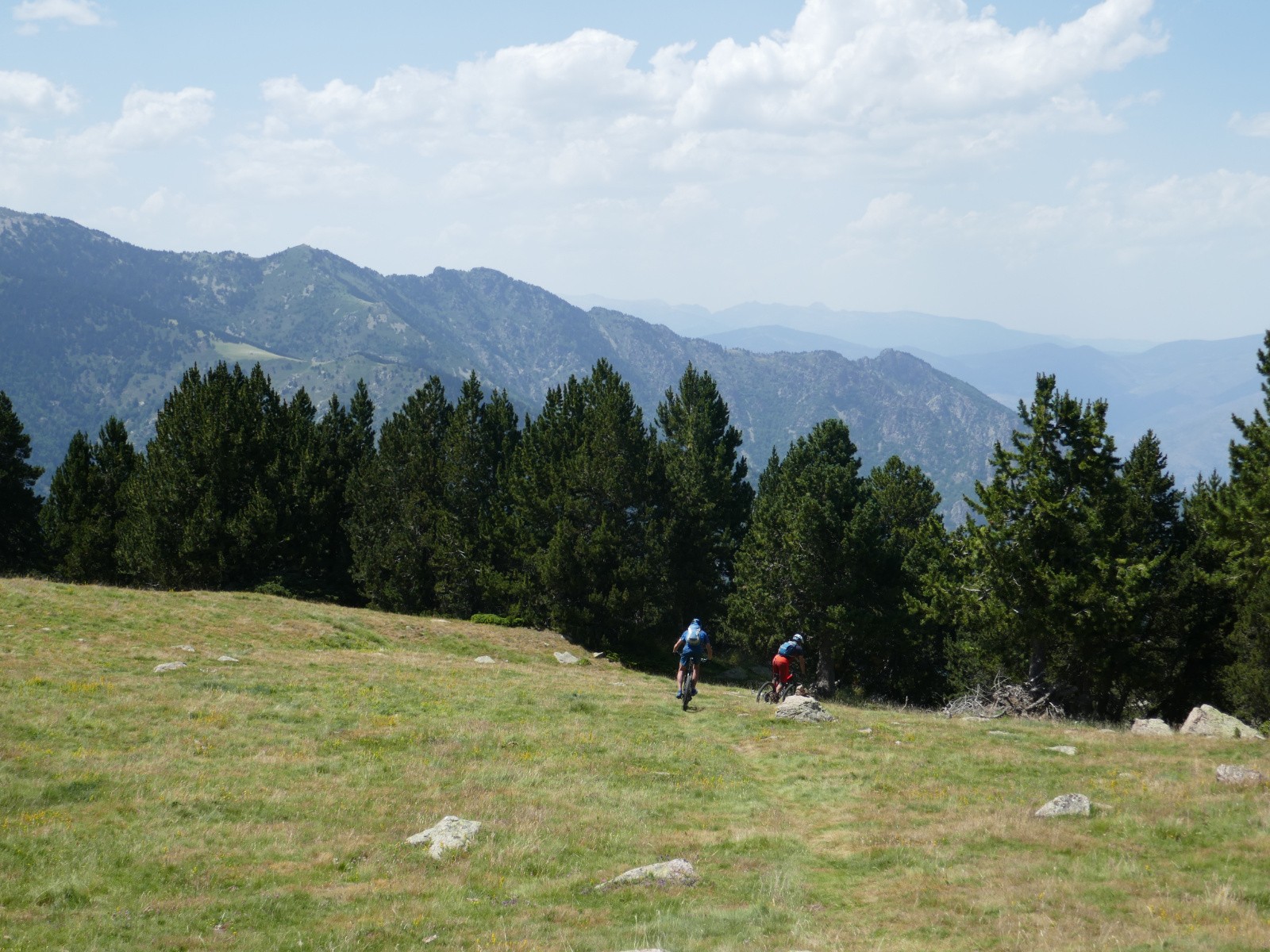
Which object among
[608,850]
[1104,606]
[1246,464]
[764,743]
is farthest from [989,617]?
[608,850]

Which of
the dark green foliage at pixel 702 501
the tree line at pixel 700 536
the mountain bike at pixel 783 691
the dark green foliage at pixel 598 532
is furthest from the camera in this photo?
the dark green foliage at pixel 702 501

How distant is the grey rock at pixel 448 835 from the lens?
45.5 ft

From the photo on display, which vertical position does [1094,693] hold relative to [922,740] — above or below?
below

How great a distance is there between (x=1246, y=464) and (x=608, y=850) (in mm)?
34568

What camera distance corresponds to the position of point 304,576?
61656 millimetres

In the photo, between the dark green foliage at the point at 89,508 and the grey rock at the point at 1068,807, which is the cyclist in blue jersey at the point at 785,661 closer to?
the grey rock at the point at 1068,807

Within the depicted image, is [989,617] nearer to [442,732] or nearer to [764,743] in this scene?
[764,743]

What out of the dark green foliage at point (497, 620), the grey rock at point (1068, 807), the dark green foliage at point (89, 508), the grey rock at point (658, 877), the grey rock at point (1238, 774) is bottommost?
the dark green foliage at point (497, 620)

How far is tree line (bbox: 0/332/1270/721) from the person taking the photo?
36.1 metres

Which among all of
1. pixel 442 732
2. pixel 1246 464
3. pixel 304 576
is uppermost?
pixel 1246 464

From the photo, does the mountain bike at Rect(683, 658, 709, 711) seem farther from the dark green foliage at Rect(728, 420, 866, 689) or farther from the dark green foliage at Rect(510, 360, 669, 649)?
the dark green foliage at Rect(510, 360, 669, 649)

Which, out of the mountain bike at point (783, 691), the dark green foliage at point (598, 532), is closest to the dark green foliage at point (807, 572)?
the dark green foliage at point (598, 532)

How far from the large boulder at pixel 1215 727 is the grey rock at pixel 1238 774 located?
7492 millimetres

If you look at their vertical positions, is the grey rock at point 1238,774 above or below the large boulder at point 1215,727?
above
